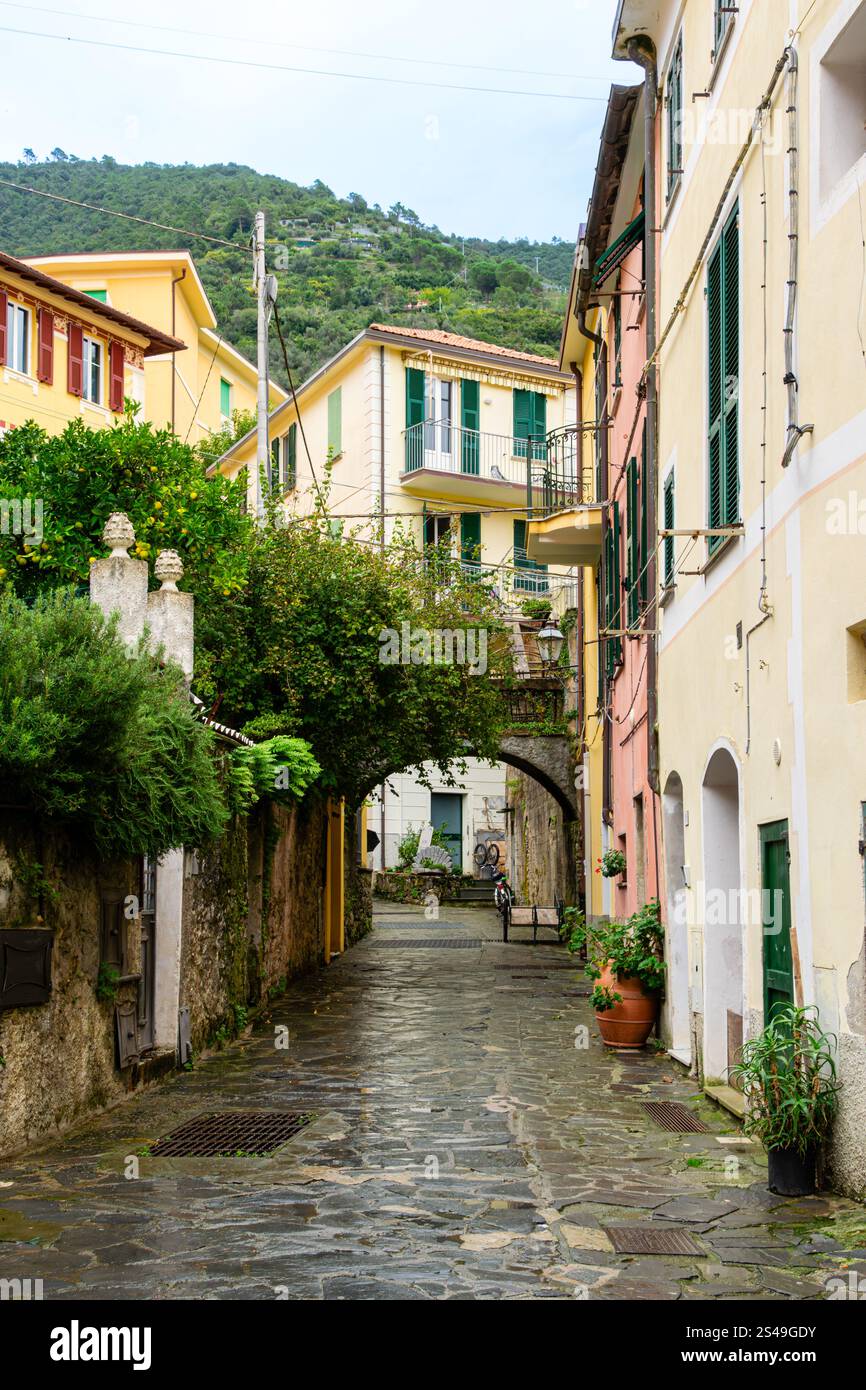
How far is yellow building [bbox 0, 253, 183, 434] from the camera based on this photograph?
1062 inches

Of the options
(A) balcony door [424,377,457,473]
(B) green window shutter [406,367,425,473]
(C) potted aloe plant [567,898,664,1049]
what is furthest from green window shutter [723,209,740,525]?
(A) balcony door [424,377,457,473]

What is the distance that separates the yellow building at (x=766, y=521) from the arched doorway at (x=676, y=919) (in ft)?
0.10

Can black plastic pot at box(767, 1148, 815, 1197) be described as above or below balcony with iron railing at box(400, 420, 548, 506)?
below

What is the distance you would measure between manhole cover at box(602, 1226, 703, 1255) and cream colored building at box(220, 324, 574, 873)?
88.9 feet

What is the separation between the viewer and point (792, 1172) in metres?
7.05

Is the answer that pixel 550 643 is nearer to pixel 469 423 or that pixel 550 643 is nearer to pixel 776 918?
pixel 469 423

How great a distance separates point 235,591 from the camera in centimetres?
1825

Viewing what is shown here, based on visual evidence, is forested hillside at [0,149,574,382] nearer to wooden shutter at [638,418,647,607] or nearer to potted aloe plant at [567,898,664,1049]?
wooden shutter at [638,418,647,607]

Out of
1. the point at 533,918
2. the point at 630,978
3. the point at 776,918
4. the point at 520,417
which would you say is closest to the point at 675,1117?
the point at 776,918

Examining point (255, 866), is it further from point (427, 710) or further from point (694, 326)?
point (694, 326)
